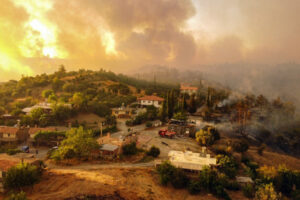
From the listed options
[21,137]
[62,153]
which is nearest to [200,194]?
[62,153]

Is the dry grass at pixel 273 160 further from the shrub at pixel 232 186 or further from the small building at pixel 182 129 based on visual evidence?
the shrub at pixel 232 186

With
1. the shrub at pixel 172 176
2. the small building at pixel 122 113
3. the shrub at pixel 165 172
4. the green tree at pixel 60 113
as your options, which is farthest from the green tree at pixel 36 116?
the shrub at pixel 172 176

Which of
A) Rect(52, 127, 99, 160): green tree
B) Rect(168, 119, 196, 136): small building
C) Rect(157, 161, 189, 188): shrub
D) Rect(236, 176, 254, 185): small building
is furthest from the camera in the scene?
Rect(168, 119, 196, 136): small building

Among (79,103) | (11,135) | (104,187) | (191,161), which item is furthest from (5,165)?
(79,103)

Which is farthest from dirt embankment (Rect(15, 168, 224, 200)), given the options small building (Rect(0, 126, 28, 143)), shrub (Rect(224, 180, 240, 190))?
small building (Rect(0, 126, 28, 143))

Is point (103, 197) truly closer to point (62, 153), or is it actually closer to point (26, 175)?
point (26, 175)

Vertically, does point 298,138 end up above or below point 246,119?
below

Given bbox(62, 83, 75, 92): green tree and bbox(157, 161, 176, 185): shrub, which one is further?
bbox(62, 83, 75, 92): green tree

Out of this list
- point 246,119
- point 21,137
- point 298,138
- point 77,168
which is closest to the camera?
point 77,168

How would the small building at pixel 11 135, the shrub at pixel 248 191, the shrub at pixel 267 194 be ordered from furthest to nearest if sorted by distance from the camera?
1. the small building at pixel 11 135
2. the shrub at pixel 248 191
3. the shrub at pixel 267 194

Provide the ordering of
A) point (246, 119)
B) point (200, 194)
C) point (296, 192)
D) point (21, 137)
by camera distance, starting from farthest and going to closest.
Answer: point (246, 119) < point (21, 137) < point (296, 192) < point (200, 194)

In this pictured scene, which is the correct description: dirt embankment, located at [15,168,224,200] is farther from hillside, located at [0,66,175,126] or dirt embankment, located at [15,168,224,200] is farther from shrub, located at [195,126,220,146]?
hillside, located at [0,66,175,126]
